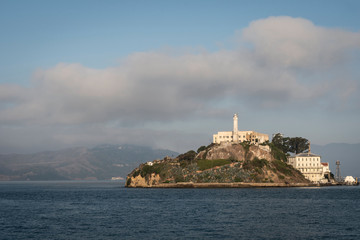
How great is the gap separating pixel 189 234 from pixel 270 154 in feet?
463

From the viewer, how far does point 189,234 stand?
51.9 meters

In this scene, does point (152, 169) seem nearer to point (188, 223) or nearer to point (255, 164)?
point (255, 164)

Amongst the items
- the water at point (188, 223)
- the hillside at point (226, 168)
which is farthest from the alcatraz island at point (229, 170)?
the water at point (188, 223)

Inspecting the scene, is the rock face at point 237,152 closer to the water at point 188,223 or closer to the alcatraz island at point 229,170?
the alcatraz island at point 229,170

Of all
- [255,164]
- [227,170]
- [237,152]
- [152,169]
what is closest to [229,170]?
[227,170]

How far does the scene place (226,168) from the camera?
17962 cm

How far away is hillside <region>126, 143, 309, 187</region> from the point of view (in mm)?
176250

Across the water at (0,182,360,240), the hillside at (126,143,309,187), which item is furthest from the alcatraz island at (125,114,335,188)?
the water at (0,182,360,240)

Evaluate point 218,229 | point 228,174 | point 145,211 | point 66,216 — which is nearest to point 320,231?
point 218,229

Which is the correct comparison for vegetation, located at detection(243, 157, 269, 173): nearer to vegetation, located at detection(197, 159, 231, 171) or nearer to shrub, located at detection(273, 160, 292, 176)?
shrub, located at detection(273, 160, 292, 176)

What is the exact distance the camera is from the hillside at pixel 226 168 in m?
176

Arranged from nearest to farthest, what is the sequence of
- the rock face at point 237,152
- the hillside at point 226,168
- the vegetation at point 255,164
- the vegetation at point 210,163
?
the hillside at point 226,168
the vegetation at point 255,164
the vegetation at point 210,163
the rock face at point 237,152

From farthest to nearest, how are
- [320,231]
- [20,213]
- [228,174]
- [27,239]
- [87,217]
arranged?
[228,174], [20,213], [87,217], [320,231], [27,239]

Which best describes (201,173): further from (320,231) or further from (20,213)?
(320,231)
